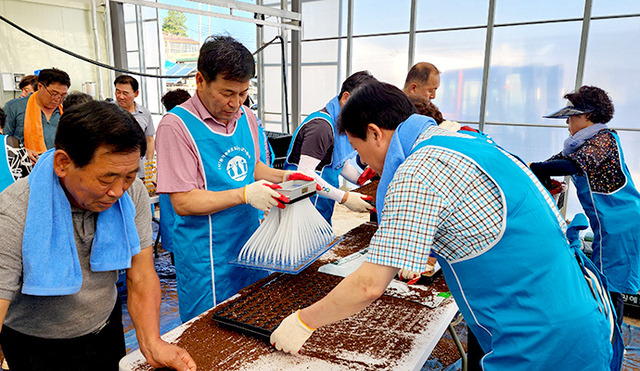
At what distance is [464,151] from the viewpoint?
1.03m

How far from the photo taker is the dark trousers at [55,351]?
1.20m

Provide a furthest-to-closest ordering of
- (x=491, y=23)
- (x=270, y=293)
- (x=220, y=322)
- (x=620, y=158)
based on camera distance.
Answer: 1. (x=491, y=23)
2. (x=620, y=158)
3. (x=270, y=293)
4. (x=220, y=322)

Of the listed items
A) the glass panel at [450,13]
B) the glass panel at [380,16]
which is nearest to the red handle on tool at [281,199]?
the glass panel at [450,13]

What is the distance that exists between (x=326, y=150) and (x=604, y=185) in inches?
70.6

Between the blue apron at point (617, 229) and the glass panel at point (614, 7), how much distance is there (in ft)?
9.57

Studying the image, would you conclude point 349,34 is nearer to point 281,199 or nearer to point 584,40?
point 584,40

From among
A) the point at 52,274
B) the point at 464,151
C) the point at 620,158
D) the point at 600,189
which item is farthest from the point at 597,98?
the point at 52,274

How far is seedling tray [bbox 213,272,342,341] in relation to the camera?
1275 mm

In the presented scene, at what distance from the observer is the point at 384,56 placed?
6715 millimetres

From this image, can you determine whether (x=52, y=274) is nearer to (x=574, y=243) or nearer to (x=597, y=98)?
(x=574, y=243)

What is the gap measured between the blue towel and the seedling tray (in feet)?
1.30

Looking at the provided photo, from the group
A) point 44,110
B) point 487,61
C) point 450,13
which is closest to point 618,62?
point 487,61

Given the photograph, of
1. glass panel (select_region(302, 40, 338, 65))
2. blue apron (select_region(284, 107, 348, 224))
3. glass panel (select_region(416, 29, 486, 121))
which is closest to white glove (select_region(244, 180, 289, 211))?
blue apron (select_region(284, 107, 348, 224))

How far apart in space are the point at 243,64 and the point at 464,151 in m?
0.91
